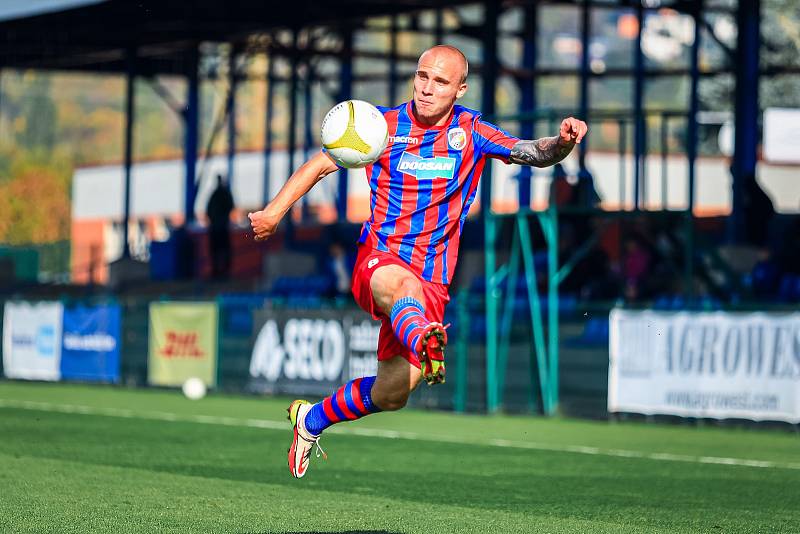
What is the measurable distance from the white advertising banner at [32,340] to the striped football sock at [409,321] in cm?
1771

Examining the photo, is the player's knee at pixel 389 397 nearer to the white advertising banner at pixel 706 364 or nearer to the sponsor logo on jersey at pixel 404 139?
the sponsor logo on jersey at pixel 404 139

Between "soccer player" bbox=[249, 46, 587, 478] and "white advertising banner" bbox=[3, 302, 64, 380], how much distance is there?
17.2m

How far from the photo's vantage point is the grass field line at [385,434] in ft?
45.6

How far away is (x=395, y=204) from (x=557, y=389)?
10.8 m

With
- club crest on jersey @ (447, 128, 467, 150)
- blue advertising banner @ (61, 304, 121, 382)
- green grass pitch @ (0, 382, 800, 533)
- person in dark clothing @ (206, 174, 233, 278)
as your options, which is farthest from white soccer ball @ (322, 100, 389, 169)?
person in dark clothing @ (206, 174, 233, 278)

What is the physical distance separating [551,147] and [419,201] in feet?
2.50

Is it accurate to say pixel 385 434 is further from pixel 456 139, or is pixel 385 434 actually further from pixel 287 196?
pixel 287 196

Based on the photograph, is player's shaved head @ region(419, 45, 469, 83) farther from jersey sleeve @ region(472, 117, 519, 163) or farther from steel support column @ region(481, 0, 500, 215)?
steel support column @ region(481, 0, 500, 215)

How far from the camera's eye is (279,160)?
6084cm

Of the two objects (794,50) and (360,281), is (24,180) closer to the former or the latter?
(794,50)

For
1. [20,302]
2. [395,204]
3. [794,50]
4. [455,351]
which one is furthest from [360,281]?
[794,50]

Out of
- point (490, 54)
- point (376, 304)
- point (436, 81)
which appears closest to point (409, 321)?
point (376, 304)

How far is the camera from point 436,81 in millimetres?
7953

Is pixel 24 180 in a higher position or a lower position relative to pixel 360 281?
higher
